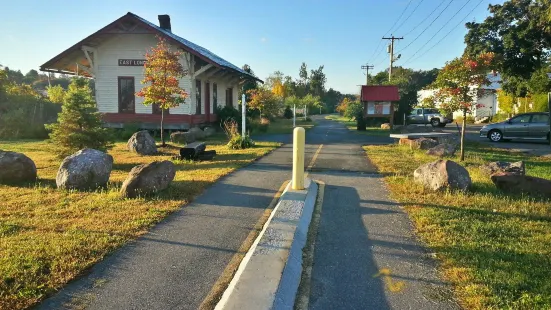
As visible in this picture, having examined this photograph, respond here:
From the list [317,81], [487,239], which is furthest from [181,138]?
[317,81]

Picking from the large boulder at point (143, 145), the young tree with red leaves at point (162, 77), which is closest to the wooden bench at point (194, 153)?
the large boulder at point (143, 145)

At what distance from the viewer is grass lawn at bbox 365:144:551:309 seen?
350 cm

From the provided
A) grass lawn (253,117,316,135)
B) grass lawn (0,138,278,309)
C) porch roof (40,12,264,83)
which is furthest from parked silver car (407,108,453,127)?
grass lawn (0,138,278,309)

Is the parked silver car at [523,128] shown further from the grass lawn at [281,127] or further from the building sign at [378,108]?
the grass lawn at [281,127]

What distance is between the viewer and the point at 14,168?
326 inches

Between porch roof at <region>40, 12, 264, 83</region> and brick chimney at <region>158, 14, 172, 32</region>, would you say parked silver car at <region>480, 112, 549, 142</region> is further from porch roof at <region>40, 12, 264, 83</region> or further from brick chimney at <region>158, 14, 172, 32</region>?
brick chimney at <region>158, 14, 172, 32</region>

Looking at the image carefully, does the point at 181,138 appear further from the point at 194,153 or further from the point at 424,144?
the point at 424,144

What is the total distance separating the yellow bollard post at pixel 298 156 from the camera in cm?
686

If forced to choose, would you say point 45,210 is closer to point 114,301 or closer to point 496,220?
point 114,301

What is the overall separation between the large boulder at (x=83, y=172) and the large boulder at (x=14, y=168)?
44.8 inches

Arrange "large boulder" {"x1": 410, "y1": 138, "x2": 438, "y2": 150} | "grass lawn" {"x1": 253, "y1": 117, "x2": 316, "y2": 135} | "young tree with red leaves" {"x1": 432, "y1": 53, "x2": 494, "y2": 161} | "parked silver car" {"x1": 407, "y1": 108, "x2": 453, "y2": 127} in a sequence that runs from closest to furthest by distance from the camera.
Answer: "young tree with red leaves" {"x1": 432, "y1": 53, "x2": 494, "y2": 161} → "large boulder" {"x1": 410, "y1": 138, "x2": 438, "y2": 150} → "grass lawn" {"x1": 253, "y1": 117, "x2": 316, "y2": 135} → "parked silver car" {"x1": 407, "y1": 108, "x2": 453, "y2": 127}

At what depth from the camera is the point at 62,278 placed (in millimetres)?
3736

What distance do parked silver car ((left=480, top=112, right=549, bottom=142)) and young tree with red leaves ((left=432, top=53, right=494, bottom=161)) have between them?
30.7ft

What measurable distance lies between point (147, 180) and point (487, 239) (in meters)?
5.31
